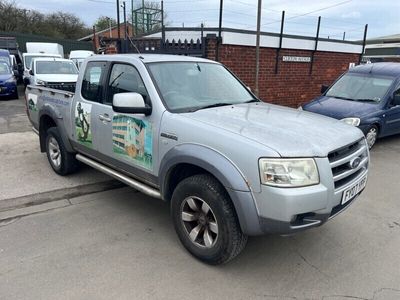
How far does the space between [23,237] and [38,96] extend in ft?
9.14

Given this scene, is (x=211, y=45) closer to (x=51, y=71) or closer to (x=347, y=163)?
(x=347, y=163)

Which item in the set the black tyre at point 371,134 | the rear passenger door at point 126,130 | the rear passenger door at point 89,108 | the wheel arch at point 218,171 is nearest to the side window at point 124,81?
the rear passenger door at point 126,130

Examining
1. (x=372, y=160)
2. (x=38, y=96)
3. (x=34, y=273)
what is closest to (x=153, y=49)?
(x=38, y=96)

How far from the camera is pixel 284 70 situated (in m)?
10.8

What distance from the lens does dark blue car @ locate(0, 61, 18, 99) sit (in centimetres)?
1438

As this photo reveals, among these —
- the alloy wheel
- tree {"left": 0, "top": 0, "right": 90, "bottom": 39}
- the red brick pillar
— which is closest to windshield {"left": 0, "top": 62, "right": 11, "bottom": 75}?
the red brick pillar

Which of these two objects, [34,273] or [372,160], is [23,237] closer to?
[34,273]

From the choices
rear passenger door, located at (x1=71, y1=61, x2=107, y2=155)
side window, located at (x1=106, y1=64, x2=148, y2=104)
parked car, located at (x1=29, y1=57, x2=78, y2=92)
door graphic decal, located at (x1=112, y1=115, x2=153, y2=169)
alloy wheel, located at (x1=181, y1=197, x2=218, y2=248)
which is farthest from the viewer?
parked car, located at (x1=29, y1=57, x2=78, y2=92)

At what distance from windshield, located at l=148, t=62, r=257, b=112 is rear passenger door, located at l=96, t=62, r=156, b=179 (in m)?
0.22

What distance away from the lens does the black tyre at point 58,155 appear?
5117 millimetres

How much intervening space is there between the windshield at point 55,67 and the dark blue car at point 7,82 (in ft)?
4.80

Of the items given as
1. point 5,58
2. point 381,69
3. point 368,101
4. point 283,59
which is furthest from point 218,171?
point 5,58

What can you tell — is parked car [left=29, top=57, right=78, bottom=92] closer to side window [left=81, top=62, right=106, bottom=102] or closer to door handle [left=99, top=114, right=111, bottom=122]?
side window [left=81, top=62, right=106, bottom=102]

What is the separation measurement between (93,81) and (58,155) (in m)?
1.54
